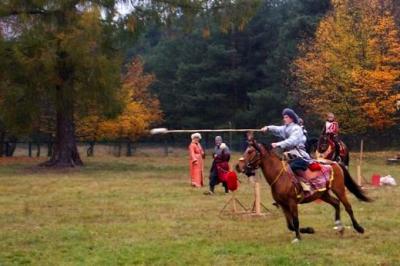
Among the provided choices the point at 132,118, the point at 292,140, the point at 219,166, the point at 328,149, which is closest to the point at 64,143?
the point at 132,118

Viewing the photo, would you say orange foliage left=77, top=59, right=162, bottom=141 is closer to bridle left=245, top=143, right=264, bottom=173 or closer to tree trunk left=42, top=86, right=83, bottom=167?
tree trunk left=42, top=86, right=83, bottom=167

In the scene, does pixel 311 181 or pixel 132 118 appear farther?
pixel 132 118

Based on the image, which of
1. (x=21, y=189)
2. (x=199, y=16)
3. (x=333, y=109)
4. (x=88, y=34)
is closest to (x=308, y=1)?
(x=333, y=109)

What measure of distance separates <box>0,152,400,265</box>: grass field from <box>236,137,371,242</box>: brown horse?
1.32 ft

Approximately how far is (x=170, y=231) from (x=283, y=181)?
104 inches

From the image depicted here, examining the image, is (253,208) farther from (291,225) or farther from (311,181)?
(311,181)

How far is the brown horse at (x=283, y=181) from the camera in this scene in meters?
11.8

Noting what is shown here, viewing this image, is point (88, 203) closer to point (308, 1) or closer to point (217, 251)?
point (217, 251)

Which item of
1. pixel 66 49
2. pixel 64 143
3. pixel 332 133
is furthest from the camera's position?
pixel 64 143

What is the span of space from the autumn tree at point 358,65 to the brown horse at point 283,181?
28.0 meters

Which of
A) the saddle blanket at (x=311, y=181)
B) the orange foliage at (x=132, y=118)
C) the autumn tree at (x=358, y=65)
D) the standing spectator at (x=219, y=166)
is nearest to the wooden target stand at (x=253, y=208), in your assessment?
the saddle blanket at (x=311, y=181)

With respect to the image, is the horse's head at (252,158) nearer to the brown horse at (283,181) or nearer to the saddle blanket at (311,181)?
the brown horse at (283,181)

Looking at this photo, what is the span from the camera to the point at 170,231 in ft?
43.5

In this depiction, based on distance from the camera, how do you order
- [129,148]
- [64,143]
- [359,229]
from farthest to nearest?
[129,148], [64,143], [359,229]
